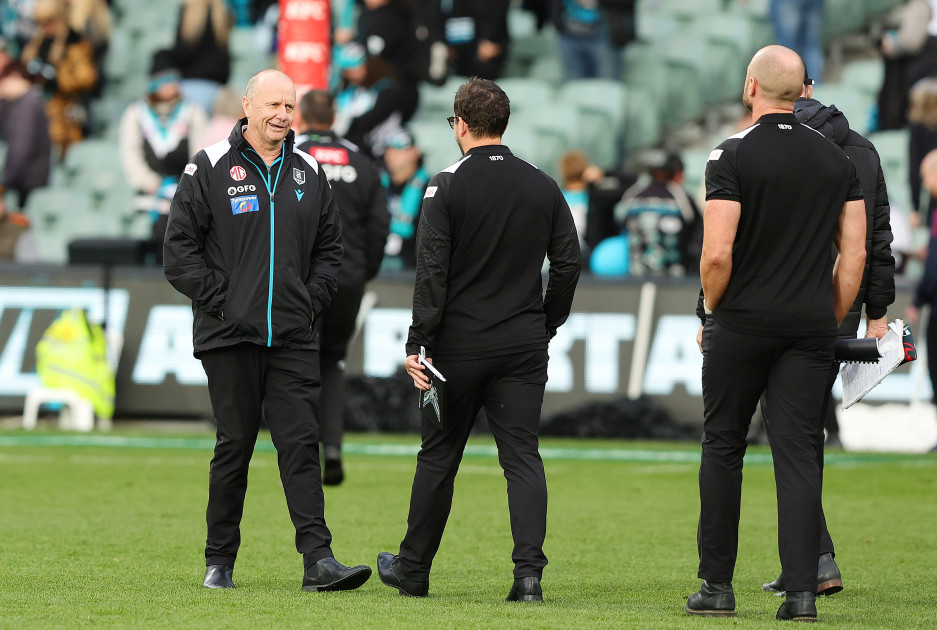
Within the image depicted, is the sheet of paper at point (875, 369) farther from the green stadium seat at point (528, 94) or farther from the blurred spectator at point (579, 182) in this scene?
the green stadium seat at point (528, 94)

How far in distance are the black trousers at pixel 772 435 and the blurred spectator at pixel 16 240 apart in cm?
1055

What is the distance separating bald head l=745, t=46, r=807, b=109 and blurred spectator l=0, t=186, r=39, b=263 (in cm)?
1071

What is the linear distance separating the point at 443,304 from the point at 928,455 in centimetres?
758

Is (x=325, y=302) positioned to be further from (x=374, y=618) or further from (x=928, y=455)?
(x=928, y=455)

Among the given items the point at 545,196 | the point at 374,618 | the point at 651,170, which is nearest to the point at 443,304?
the point at 545,196

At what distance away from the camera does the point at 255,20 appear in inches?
815

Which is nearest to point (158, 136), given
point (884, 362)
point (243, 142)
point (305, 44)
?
point (305, 44)

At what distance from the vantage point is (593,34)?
17.5 metres

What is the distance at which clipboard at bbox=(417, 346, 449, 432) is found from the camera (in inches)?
240

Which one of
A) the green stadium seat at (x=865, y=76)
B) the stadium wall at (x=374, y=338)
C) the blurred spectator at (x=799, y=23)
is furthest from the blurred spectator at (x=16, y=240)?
the green stadium seat at (x=865, y=76)

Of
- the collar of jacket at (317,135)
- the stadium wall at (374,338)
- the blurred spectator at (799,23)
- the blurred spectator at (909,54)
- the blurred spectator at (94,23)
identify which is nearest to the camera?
the collar of jacket at (317,135)

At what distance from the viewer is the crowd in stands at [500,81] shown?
1519 centimetres

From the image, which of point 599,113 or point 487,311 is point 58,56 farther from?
point 487,311

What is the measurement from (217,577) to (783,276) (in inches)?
98.9
